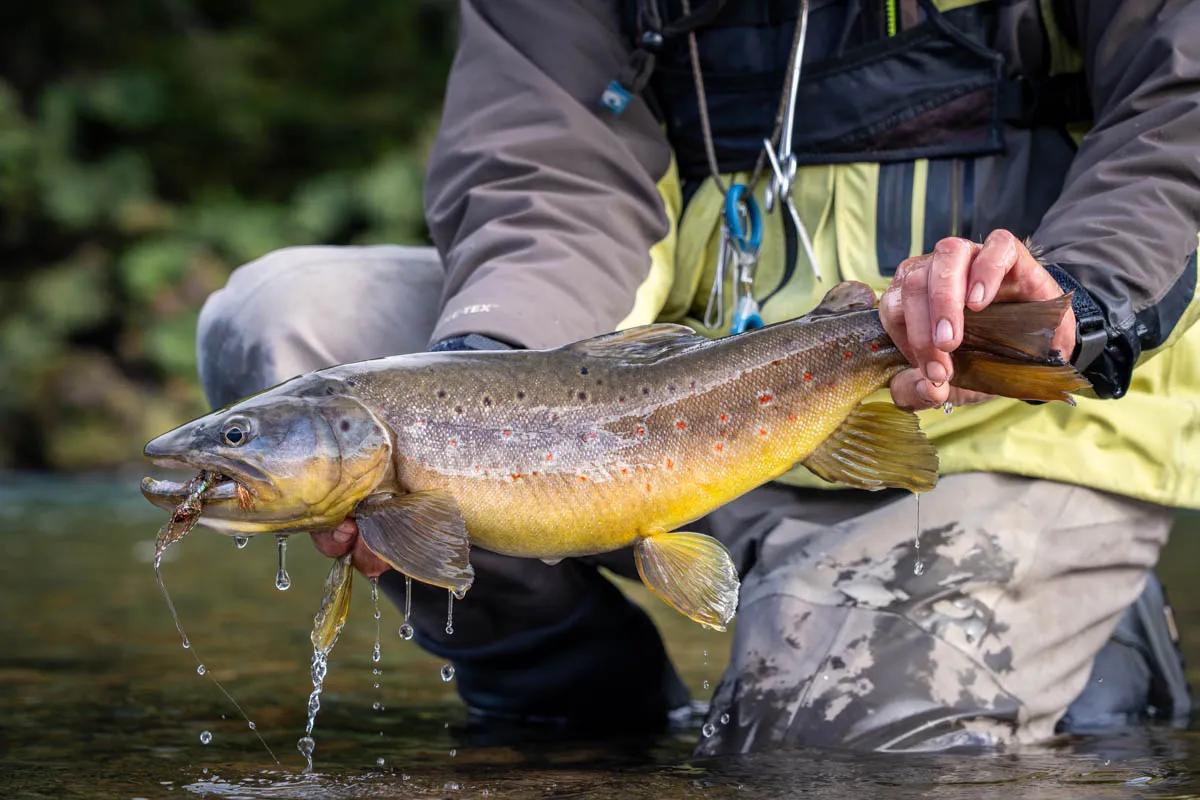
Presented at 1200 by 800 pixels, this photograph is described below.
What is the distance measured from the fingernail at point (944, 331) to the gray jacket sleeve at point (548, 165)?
75 cm

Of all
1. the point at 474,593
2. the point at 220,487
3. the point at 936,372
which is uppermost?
the point at 936,372

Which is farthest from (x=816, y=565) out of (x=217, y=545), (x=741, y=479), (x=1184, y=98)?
(x=217, y=545)

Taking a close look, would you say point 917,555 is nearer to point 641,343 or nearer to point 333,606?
point 641,343

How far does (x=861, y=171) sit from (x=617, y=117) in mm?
465

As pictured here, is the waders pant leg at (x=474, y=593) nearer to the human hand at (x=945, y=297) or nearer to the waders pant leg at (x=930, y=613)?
the waders pant leg at (x=930, y=613)

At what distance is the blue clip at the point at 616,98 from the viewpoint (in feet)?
8.82

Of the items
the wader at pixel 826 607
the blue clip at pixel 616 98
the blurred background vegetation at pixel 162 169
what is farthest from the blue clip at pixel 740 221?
the blurred background vegetation at pixel 162 169

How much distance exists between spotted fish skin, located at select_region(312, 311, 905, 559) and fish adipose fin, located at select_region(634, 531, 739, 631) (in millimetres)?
25

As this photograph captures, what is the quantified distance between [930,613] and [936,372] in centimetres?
55

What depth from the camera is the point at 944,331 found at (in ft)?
6.03

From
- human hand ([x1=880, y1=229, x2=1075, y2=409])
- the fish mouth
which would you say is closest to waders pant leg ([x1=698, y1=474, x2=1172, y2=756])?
human hand ([x1=880, y1=229, x2=1075, y2=409])

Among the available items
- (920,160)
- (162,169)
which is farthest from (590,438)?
(162,169)

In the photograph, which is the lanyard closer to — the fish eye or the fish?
the fish

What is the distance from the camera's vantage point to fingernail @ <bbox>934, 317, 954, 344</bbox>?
1.84 metres
